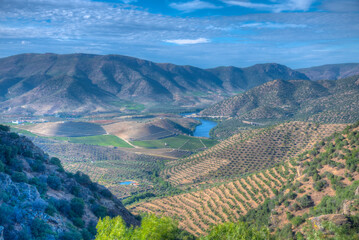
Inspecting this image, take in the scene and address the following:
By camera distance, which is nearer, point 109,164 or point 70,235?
point 70,235

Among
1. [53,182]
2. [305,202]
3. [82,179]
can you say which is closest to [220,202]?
[305,202]

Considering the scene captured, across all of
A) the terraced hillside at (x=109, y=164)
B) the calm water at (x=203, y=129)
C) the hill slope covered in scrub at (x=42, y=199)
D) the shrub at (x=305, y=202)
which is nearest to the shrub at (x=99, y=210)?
the hill slope covered in scrub at (x=42, y=199)

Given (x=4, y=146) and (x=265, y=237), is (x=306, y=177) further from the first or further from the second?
(x=4, y=146)

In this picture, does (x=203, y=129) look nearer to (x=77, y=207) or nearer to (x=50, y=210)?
(x=77, y=207)

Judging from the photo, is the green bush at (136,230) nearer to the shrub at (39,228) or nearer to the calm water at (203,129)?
the shrub at (39,228)

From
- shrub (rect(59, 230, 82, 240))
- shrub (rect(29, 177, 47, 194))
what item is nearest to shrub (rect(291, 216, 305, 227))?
shrub (rect(59, 230, 82, 240))

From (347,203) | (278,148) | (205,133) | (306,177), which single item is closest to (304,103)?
(205,133)

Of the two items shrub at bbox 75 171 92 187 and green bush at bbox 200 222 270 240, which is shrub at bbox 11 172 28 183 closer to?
shrub at bbox 75 171 92 187
